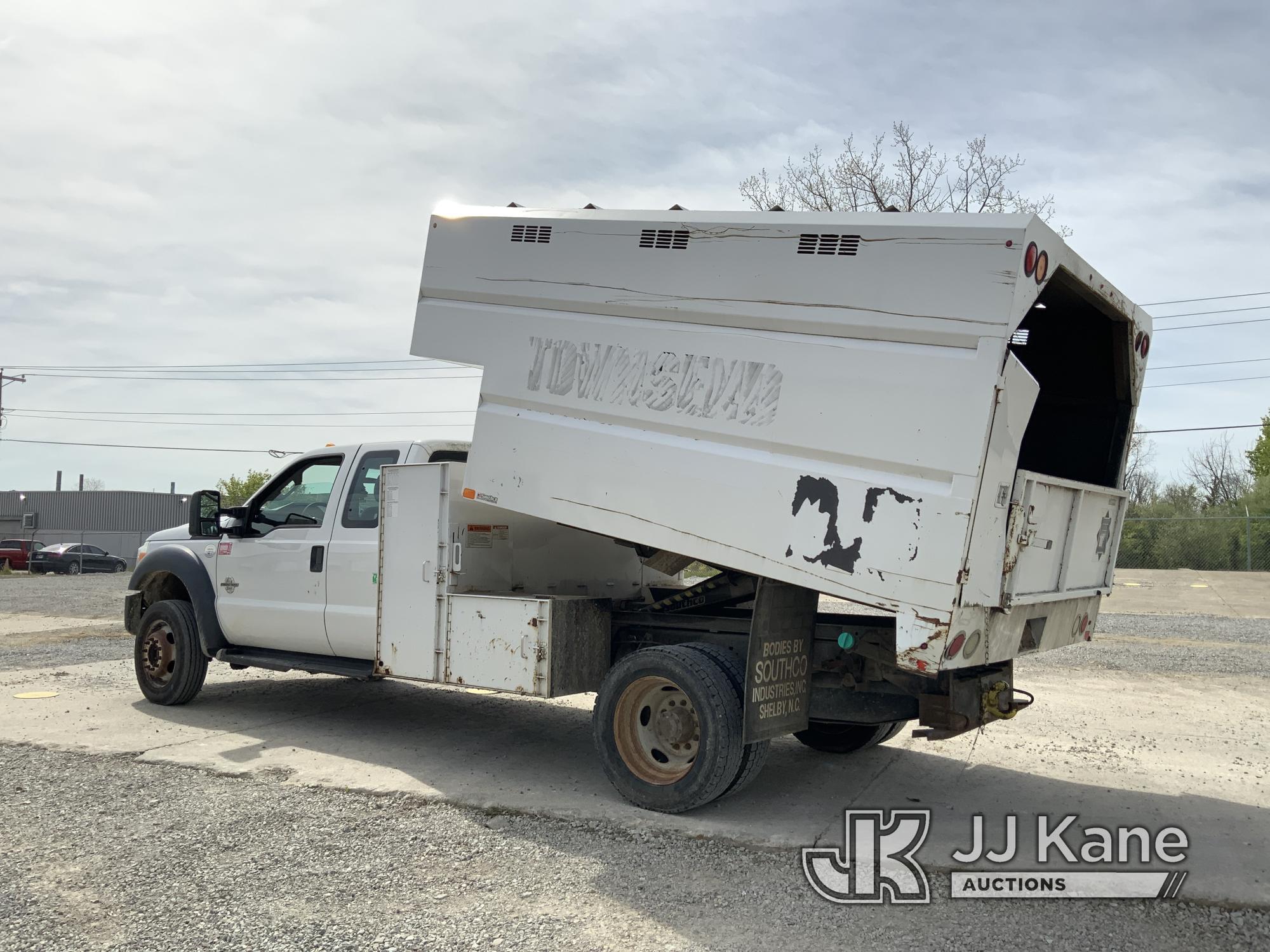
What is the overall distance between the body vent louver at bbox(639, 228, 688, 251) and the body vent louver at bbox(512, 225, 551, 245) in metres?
0.66

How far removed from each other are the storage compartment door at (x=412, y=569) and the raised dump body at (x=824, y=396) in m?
0.45

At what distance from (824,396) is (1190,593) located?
2026 centimetres

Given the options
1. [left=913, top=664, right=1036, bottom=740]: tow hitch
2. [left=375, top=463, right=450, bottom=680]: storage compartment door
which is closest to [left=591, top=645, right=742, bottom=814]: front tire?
[left=913, top=664, right=1036, bottom=740]: tow hitch

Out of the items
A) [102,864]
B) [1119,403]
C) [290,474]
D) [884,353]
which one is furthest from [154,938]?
[1119,403]

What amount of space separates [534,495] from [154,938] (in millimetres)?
3004

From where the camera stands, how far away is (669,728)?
5883mm

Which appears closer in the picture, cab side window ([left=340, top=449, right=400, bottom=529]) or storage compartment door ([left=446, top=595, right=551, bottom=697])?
storage compartment door ([left=446, top=595, right=551, bottom=697])

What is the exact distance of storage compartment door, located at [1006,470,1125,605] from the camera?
16.7 ft

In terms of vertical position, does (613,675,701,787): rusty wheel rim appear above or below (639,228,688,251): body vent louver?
below

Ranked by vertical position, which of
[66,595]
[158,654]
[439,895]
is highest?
[439,895]

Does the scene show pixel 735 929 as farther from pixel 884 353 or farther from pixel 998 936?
pixel 884 353

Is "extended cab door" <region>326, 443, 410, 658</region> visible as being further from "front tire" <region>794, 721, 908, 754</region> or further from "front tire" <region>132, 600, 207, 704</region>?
"front tire" <region>794, 721, 908, 754</region>

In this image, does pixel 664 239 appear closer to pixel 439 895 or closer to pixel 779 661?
pixel 779 661

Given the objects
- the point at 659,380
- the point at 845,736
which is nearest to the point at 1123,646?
the point at 845,736
